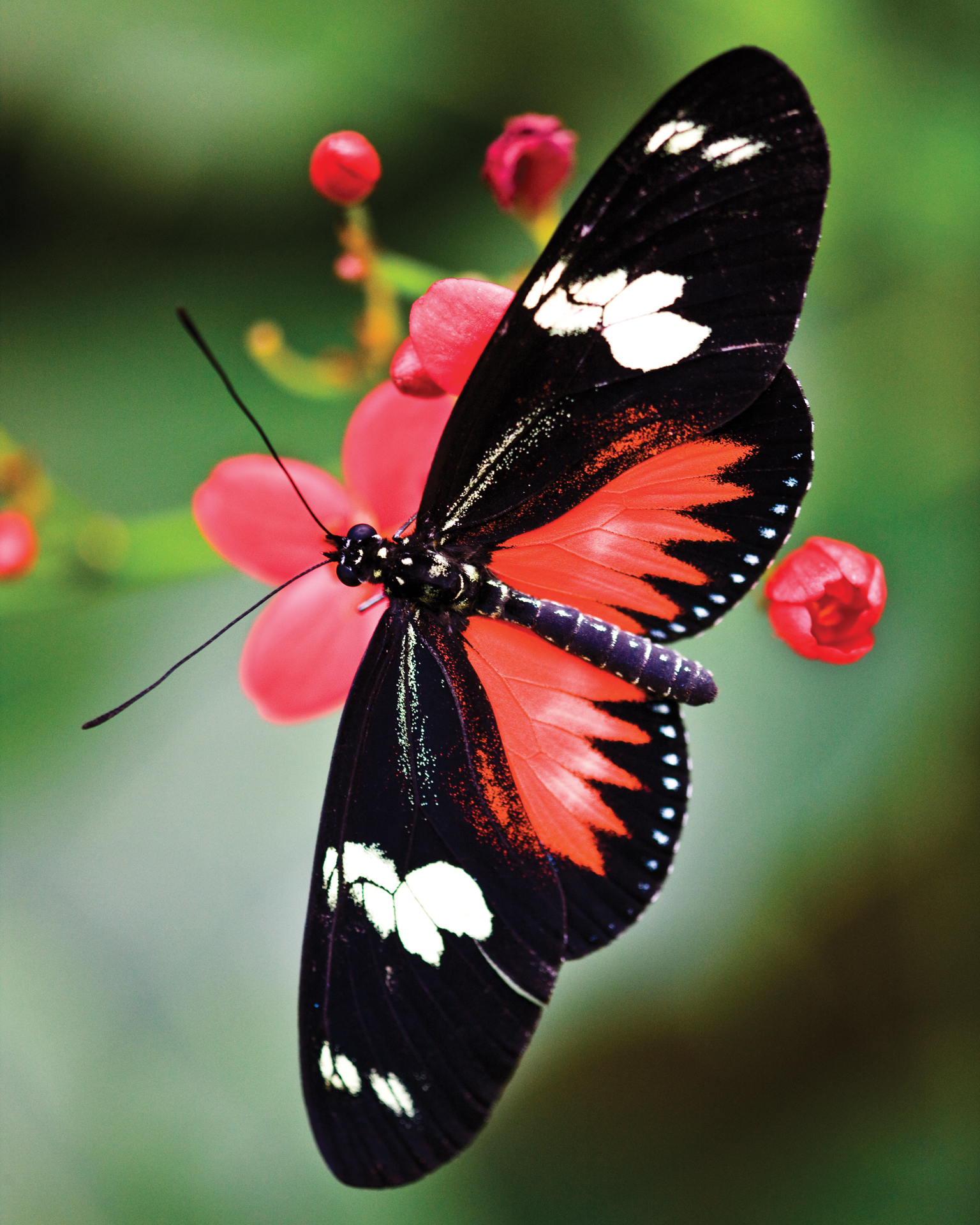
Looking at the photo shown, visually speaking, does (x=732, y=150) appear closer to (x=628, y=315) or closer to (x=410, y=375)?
(x=628, y=315)

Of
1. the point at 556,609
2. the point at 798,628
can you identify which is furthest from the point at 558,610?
the point at 798,628

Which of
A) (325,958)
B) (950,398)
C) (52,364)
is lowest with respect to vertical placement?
(325,958)

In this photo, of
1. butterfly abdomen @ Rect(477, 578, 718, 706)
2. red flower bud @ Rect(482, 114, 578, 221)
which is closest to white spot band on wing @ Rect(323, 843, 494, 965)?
butterfly abdomen @ Rect(477, 578, 718, 706)

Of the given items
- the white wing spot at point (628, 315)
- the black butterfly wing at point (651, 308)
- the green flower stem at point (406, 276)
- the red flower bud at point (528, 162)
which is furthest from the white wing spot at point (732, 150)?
the green flower stem at point (406, 276)

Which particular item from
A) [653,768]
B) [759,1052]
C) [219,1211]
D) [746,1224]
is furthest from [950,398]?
[219,1211]

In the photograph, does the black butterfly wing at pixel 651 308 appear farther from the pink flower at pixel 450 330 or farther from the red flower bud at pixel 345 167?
the red flower bud at pixel 345 167

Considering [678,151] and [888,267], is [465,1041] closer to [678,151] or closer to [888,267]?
[678,151]
